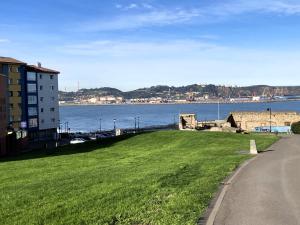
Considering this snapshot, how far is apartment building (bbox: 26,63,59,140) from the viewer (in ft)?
358

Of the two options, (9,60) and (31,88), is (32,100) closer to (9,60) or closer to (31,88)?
(31,88)

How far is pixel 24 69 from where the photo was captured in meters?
106

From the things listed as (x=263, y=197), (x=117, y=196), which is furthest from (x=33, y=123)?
(x=263, y=197)

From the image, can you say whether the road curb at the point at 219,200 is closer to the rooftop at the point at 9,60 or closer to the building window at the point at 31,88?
the rooftop at the point at 9,60

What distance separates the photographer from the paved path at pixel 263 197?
44.0ft

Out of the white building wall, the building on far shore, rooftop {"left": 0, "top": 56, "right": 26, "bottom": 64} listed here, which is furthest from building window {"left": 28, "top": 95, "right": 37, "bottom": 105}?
the building on far shore

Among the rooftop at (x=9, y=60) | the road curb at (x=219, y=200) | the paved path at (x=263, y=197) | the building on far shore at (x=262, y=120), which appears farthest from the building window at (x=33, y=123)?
the road curb at (x=219, y=200)

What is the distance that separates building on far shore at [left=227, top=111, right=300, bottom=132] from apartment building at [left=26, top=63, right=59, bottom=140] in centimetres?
4075

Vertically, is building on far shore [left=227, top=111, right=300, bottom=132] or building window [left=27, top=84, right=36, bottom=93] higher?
building window [left=27, top=84, right=36, bottom=93]

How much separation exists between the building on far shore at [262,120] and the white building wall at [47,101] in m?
40.7

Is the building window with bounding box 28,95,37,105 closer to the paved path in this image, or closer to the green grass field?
the green grass field

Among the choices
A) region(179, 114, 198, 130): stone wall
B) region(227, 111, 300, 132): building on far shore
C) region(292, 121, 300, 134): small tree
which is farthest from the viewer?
region(179, 114, 198, 130): stone wall

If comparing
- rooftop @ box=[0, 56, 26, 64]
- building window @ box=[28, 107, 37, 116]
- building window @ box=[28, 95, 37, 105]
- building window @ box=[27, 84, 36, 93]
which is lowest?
building window @ box=[28, 107, 37, 116]

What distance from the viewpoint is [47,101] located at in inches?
4569
